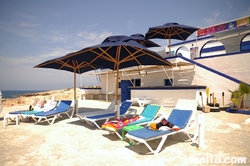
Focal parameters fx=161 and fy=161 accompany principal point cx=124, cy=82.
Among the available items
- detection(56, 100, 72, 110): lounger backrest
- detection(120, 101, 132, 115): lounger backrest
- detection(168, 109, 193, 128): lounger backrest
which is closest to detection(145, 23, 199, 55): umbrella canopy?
detection(120, 101, 132, 115): lounger backrest

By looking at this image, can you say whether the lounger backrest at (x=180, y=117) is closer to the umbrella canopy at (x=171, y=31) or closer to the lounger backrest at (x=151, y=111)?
the lounger backrest at (x=151, y=111)

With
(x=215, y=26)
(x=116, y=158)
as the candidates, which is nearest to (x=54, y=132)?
(x=116, y=158)

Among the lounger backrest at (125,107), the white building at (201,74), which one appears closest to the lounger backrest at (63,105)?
the lounger backrest at (125,107)

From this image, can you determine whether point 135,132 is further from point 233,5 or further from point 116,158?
point 233,5

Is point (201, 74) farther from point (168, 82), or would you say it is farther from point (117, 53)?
point (117, 53)

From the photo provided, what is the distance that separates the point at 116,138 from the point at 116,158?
4.56 feet

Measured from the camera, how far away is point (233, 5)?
67.1 feet

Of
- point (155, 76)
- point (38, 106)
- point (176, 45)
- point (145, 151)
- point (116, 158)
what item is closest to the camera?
point (116, 158)

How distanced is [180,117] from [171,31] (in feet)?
34.0

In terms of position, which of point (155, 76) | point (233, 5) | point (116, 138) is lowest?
point (116, 138)

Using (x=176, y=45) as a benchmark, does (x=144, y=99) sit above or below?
below

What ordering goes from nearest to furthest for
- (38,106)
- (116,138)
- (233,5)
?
(116,138)
(38,106)
(233,5)

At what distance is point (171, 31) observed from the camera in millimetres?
13547

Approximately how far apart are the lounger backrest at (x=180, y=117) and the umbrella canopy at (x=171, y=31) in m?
9.18
